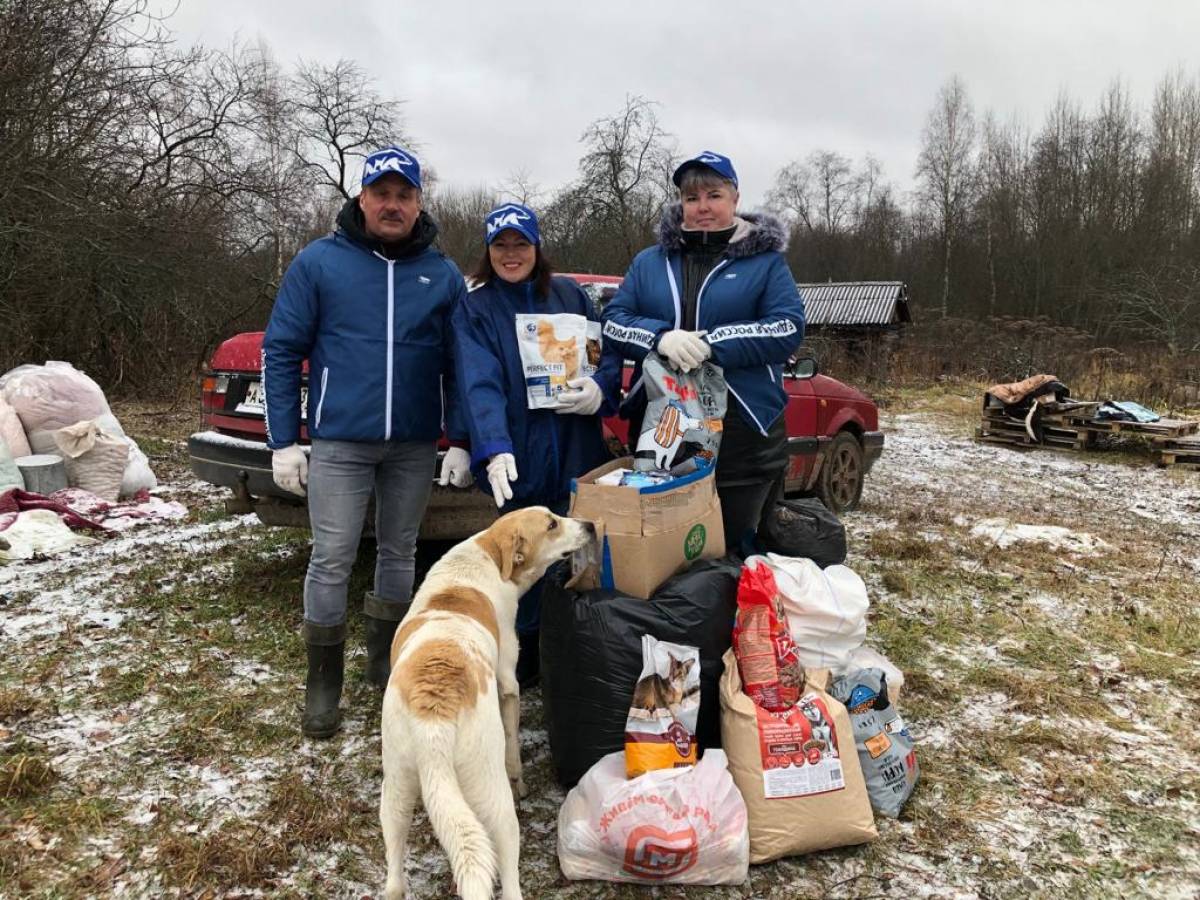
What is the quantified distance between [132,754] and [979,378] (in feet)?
72.2

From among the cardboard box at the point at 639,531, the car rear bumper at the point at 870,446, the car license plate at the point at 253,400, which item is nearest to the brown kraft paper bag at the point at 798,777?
the cardboard box at the point at 639,531

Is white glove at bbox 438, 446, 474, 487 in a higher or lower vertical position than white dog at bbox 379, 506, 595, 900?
higher

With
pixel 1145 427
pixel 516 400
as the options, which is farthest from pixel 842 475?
pixel 1145 427

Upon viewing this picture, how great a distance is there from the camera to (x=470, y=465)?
303cm

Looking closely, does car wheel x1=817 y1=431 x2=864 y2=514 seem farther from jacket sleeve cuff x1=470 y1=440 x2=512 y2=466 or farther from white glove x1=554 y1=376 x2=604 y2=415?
jacket sleeve cuff x1=470 y1=440 x2=512 y2=466

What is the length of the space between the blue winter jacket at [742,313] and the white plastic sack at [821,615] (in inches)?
22.5

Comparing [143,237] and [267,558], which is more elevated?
[143,237]

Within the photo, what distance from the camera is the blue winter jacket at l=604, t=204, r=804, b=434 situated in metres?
2.77

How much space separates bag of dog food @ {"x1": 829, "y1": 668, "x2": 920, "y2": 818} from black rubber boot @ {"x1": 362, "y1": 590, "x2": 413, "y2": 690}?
1.75 meters

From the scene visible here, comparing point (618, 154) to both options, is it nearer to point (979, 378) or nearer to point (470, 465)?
point (979, 378)

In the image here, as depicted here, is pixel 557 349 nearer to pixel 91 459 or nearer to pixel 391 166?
pixel 391 166

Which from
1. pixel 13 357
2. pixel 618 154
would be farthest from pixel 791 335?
pixel 618 154

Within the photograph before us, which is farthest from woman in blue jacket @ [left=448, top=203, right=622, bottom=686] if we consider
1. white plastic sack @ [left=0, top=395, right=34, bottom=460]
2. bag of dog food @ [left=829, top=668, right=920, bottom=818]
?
white plastic sack @ [left=0, top=395, right=34, bottom=460]

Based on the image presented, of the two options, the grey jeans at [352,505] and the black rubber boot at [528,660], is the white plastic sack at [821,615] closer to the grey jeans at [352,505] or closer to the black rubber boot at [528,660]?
the black rubber boot at [528,660]
